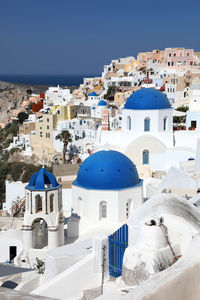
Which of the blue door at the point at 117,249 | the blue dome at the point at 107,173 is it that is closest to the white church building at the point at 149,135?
the blue dome at the point at 107,173

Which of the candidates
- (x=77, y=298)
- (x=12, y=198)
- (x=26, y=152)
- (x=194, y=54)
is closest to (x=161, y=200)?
(x=77, y=298)

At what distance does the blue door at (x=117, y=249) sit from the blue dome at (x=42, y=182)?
3131mm

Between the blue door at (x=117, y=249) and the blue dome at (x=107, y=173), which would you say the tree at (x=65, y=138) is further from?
the blue door at (x=117, y=249)

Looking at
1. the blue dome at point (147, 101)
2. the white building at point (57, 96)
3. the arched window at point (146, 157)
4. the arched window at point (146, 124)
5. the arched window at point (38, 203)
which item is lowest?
the arched window at point (38, 203)

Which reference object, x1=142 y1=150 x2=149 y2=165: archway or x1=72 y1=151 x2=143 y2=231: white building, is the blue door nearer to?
x1=72 y1=151 x2=143 y2=231: white building

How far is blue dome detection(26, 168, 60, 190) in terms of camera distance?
39.3 ft

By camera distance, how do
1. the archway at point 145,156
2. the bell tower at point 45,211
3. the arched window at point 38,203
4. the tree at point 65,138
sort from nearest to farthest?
1. the bell tower at point 45,211
2. the arched window at point 38,203
3. the archway at point 145,156
4. the tree at point 65,138

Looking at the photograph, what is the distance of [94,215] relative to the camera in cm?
1260

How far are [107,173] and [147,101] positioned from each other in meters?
8.65

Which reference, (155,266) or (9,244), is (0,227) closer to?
(9,244)

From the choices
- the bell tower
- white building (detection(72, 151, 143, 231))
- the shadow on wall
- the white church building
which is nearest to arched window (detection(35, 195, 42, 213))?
the bell tower

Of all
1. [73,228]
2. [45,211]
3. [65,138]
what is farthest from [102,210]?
[65,138]

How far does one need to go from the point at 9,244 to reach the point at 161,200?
7.09 m

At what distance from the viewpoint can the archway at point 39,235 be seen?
12461 millimetres
